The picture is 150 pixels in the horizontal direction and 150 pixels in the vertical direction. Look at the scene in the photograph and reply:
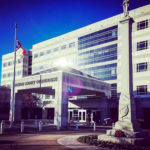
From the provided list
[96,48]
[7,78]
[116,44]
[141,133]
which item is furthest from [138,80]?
[7,78]

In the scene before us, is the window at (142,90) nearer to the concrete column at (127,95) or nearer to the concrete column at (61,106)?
the concrete column at (61,106)

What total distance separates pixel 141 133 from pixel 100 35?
1360 inches

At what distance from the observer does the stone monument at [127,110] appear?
14078mm

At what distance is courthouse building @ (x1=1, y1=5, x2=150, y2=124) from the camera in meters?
29.9

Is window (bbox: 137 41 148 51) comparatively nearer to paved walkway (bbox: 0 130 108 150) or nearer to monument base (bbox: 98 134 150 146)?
monument base (bbox: 98 134 150 146)

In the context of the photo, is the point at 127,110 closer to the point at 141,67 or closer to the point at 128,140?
the point at 128,140

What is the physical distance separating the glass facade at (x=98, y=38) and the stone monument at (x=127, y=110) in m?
→ 27.1

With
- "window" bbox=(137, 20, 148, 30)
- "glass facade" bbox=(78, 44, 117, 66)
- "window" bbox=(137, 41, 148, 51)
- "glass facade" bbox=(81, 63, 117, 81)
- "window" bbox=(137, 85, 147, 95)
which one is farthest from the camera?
"glass facade" bbox=(78, 44, 117, 66)

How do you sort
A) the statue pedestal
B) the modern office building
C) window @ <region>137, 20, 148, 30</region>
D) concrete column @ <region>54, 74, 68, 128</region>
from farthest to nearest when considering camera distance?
the modern office building → window @ <region>137, 20, 148, 30</region> → concrete column @ <region>54, 74, 68, 128</region> → the statue pedestal

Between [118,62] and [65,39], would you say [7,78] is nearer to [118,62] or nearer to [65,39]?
[65,39]

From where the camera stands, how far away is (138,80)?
126ft

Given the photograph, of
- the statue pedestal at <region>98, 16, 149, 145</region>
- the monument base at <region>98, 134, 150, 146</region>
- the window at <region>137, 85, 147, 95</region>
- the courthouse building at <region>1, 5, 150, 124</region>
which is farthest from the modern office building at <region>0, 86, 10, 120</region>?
the monument base at <region>98, 134, 150, 146</region>

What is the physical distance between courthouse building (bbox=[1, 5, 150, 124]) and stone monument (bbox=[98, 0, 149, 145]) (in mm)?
11108

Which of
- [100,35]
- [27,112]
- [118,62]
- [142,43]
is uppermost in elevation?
[100,35]
